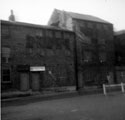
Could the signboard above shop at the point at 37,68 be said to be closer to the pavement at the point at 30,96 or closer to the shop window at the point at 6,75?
the pavement at the point at 30,96

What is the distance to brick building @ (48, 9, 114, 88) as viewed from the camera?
23.9m

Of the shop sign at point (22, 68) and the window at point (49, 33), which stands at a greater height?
the window at point (49, 33)

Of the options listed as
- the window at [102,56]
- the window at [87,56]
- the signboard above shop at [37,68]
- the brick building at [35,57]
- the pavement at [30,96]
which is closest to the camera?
the pavement at [30,96]

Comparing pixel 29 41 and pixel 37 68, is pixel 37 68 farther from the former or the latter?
pixel 29 41

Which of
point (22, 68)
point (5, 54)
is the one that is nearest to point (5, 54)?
point (5, 54)

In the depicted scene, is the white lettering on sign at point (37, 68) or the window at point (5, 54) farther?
the white lettering on sign at point (37, 68)

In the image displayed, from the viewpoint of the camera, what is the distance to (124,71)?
28.2 meters

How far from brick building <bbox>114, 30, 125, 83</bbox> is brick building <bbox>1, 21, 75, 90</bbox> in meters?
9.69

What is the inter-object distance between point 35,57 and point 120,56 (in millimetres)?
16630

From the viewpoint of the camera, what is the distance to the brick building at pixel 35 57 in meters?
18.3

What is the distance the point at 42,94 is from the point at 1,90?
16.0 feet

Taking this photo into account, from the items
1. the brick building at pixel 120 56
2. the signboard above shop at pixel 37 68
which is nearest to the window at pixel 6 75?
the signboard above shop at pixel 37 68

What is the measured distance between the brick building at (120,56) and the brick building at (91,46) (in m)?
1.53

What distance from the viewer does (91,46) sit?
25172mm
